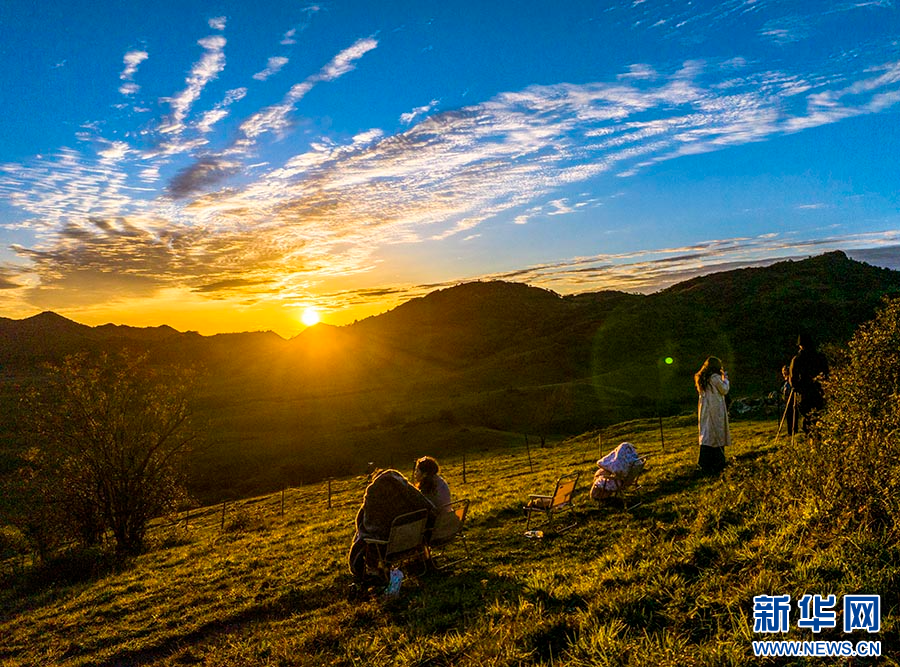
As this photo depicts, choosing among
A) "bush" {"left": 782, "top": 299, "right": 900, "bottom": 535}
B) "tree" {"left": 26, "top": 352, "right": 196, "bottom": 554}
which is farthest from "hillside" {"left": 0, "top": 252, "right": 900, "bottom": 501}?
"bush" {"left": 782, "top": 299, "right": 900, "bottom": 535}

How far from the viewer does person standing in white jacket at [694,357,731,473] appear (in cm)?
1299

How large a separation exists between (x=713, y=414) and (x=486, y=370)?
326ft

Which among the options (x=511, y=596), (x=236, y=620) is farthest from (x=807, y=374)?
(x=236, y=620)

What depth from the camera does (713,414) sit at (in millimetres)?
12969

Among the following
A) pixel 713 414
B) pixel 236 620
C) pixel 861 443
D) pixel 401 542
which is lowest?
pixel 236 620

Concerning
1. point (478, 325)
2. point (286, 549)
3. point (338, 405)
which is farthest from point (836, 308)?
point (286, 549)

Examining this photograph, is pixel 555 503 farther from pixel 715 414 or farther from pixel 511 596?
pixel 511 596

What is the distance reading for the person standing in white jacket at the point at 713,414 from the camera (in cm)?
1299

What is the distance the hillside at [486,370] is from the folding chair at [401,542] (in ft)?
28.5

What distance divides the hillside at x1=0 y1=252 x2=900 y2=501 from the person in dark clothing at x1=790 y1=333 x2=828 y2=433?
3400mm

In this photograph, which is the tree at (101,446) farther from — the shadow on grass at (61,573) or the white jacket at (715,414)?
the white jacket at (715,414)

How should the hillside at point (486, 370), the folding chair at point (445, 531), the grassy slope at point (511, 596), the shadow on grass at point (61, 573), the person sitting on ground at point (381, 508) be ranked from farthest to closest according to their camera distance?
the hillside at point (486, 370) → the shadow on grass at point (61, 573) → the folding chair at point (445, 531) → the person sitting on ground at point (381, 508) → the grassy slope at point (511, 596)

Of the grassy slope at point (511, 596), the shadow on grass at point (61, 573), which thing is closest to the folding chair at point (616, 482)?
the grassy slope at point (511, 596)

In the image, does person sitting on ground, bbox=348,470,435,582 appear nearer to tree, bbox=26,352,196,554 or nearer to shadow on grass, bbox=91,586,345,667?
shadow on grass, bbox=91,586,345,667
